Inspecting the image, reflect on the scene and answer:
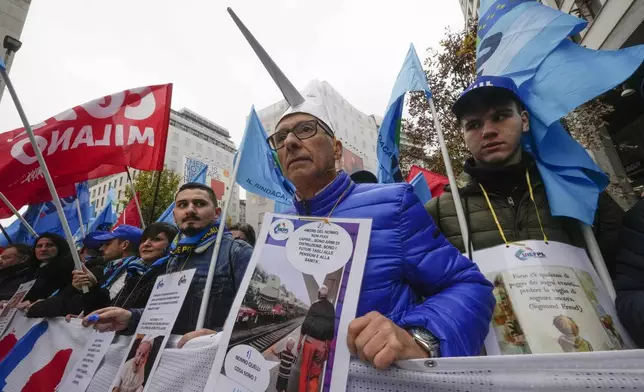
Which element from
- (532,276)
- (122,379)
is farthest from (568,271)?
(122,379)

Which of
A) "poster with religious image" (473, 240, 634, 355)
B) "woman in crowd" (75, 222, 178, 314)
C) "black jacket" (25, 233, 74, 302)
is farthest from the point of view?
"black jacket" (25, 233, 74, 302)

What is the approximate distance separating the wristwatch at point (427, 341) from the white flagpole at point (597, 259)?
106 cm

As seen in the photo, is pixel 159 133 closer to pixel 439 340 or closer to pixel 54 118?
pixel 54 118

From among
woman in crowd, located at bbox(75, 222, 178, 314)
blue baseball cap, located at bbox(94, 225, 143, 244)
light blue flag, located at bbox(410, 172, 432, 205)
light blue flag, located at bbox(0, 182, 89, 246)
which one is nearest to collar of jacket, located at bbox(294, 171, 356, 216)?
woman in crowd, located at bbox(75, 222, 178, 314)

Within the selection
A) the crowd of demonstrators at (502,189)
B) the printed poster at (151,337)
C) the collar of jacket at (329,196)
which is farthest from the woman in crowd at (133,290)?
the crowd of demonstrators at (502,189)

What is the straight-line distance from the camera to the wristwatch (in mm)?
921

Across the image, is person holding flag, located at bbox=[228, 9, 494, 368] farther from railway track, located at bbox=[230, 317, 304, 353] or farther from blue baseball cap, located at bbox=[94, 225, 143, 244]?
blue baseball cap, located at bbox=[94, 225, 143, 244]

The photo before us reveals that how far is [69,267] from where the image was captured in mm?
3928

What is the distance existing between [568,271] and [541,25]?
6.31 feet

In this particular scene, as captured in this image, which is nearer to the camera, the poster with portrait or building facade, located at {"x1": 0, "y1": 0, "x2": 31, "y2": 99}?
the poster with portrait

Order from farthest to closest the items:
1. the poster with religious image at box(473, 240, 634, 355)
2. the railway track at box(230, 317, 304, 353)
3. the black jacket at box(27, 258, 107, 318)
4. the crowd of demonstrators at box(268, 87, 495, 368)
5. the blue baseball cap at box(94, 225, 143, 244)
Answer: the blue baseball cap at box(94, 225, 143, 244), the black jacket at box(27, 258, 107, 318), the poster with religious image at box(473, 240, 634, 355), the railway track at box(230, 317, 304, 353), the crowd of demonstrators at box(268, 87, 495, 368)

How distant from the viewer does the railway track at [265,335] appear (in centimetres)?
100

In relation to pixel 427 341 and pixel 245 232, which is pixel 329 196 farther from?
pixel 245 232

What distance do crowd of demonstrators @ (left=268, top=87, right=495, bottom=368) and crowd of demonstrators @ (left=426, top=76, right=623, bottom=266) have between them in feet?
1.93
